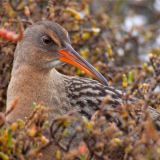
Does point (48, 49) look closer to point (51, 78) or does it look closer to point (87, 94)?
point (51, 78)

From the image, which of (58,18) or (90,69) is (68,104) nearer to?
(90,69)

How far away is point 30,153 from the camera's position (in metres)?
3.49

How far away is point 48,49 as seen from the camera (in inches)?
203

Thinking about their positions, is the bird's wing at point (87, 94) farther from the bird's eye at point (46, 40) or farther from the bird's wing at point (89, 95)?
the bird's eye at point (46, 40)

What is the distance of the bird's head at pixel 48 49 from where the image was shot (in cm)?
505

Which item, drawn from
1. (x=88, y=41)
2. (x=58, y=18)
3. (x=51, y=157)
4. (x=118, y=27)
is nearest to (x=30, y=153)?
(x=51, y=157)

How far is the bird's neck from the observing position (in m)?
4.95

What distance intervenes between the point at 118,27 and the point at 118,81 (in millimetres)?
1170

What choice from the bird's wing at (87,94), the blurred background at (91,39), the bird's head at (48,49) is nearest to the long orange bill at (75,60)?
the bird's head at (48,49)

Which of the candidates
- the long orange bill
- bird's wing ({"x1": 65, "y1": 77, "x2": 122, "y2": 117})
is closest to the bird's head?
the long orange bill

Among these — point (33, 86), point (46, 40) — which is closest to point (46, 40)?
point (46, 40)

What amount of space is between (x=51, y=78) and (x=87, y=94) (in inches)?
13.4

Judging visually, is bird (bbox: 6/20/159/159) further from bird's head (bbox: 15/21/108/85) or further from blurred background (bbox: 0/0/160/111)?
blurred background (bbox: 0/0/160/111)

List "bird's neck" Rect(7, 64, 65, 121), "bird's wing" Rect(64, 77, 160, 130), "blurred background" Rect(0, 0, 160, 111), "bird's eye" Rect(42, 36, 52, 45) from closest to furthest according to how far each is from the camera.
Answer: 1. "bird's wing" Rect(64, 77, 160, 130)
2. "bird's neck" Rect(7, 64, 65, 121)
3. "bird's eye" Rect(42, 36, 52, 45)
4. "blurred background" Rect(0, 0, 160, 111)
